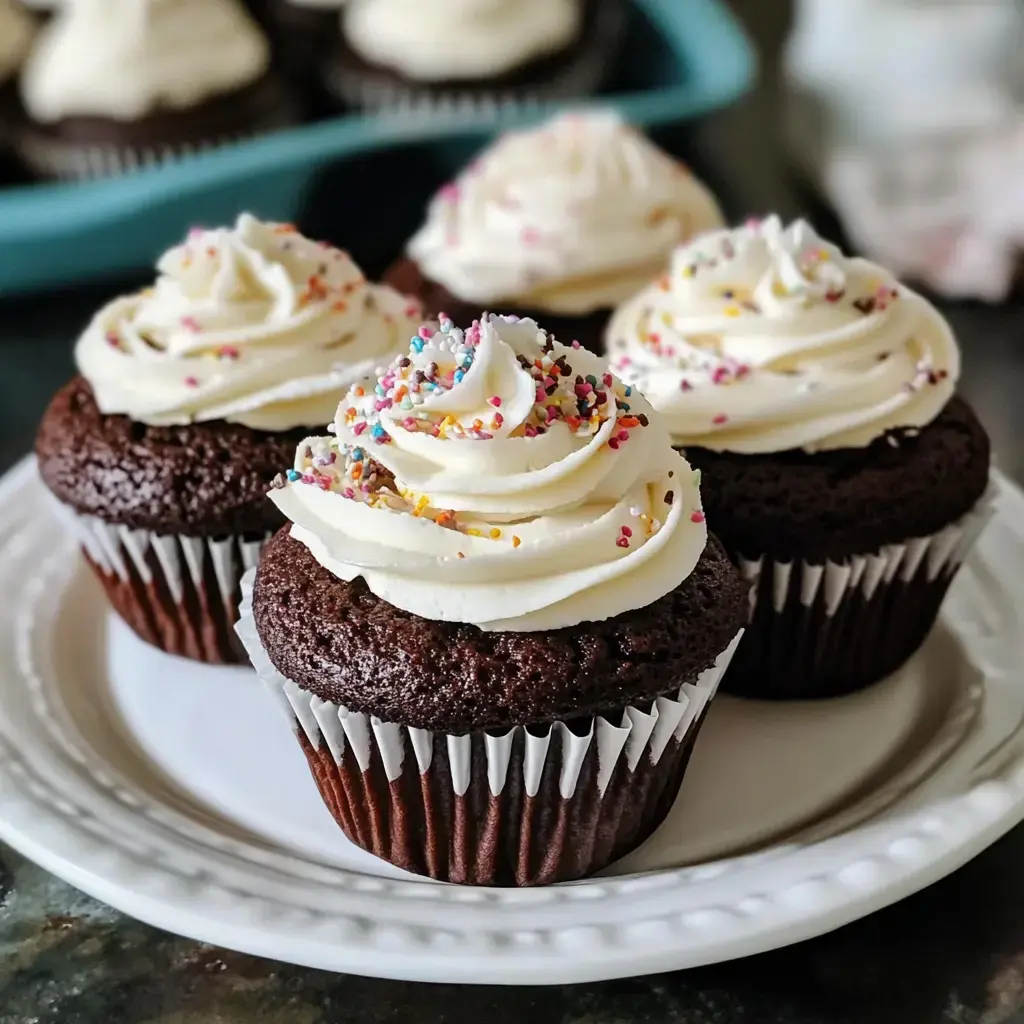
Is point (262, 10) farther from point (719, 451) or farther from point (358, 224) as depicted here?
point (719, 451)

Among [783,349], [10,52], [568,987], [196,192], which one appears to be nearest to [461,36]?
[196,192]

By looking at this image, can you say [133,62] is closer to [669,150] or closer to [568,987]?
[669,150]

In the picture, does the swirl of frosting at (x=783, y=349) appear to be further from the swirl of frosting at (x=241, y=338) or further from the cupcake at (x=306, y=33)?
the cupcake at (x=306, y=33)

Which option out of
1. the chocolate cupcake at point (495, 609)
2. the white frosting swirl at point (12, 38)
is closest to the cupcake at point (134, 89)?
the white frosting swirl at point (12, 38)

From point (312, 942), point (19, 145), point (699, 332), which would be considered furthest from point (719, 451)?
point (19, 145)

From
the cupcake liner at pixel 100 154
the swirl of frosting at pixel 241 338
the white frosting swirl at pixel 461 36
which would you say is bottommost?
the cupcake liner at pixel 100 154

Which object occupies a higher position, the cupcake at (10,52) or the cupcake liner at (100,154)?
the cupcake at (10,52)
